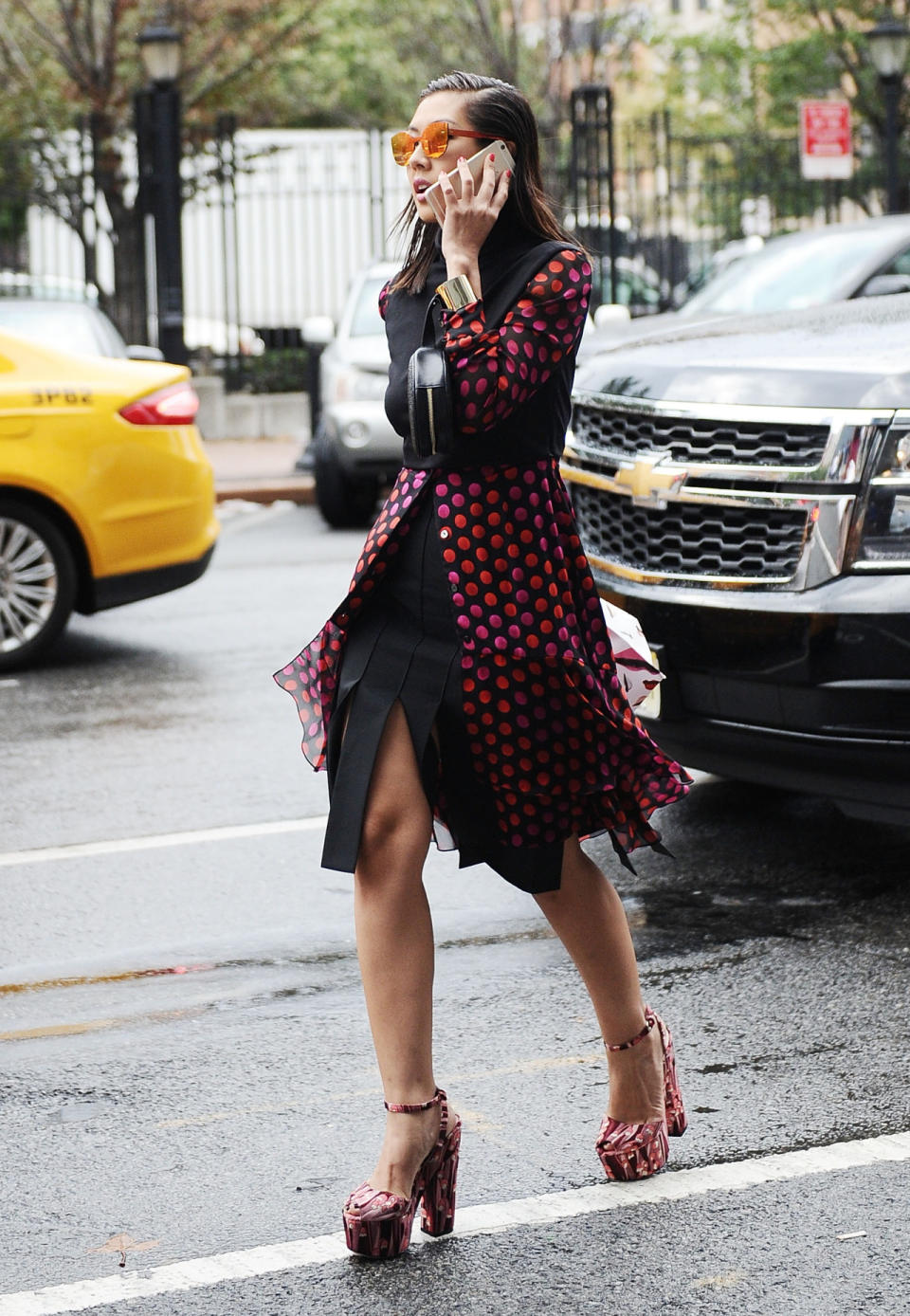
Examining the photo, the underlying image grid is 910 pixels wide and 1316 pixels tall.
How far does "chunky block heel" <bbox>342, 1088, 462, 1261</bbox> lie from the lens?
9.80 feet

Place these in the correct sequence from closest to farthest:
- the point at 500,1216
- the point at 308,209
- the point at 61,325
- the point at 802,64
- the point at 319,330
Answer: the point at 500,1216
the point at 61,325
the point at 319,330
the point at 308,209
the point at 802,64

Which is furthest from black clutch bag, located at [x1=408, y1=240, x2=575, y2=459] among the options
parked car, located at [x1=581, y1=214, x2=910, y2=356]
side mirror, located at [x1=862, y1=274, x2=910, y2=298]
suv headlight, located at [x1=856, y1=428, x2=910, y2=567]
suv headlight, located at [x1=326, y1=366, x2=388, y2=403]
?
suv headlight, located at [x1=326, y1=366, x2=388, y2=403]

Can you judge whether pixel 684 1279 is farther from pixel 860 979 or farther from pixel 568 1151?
pixel 860 979

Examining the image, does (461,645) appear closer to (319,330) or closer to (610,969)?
(610,969)

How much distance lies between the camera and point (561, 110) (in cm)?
2475

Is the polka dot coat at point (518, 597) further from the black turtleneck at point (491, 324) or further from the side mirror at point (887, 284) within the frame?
the side mirror at point (887, 284)

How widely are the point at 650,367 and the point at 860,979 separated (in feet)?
5.50

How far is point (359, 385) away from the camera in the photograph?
1332 cm

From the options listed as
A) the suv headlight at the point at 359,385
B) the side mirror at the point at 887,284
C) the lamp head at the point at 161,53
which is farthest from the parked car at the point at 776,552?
the lamp head at the point at 161,53

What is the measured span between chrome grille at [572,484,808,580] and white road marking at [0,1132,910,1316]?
61.6 inches

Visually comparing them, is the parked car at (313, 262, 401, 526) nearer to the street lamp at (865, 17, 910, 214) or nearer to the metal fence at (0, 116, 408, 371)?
the metal fence at (0, 116, 408, 371)

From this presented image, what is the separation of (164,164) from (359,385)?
5140mm

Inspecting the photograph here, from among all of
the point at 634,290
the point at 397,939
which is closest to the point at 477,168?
the point at 397,939

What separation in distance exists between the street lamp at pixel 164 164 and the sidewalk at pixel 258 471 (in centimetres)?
115
